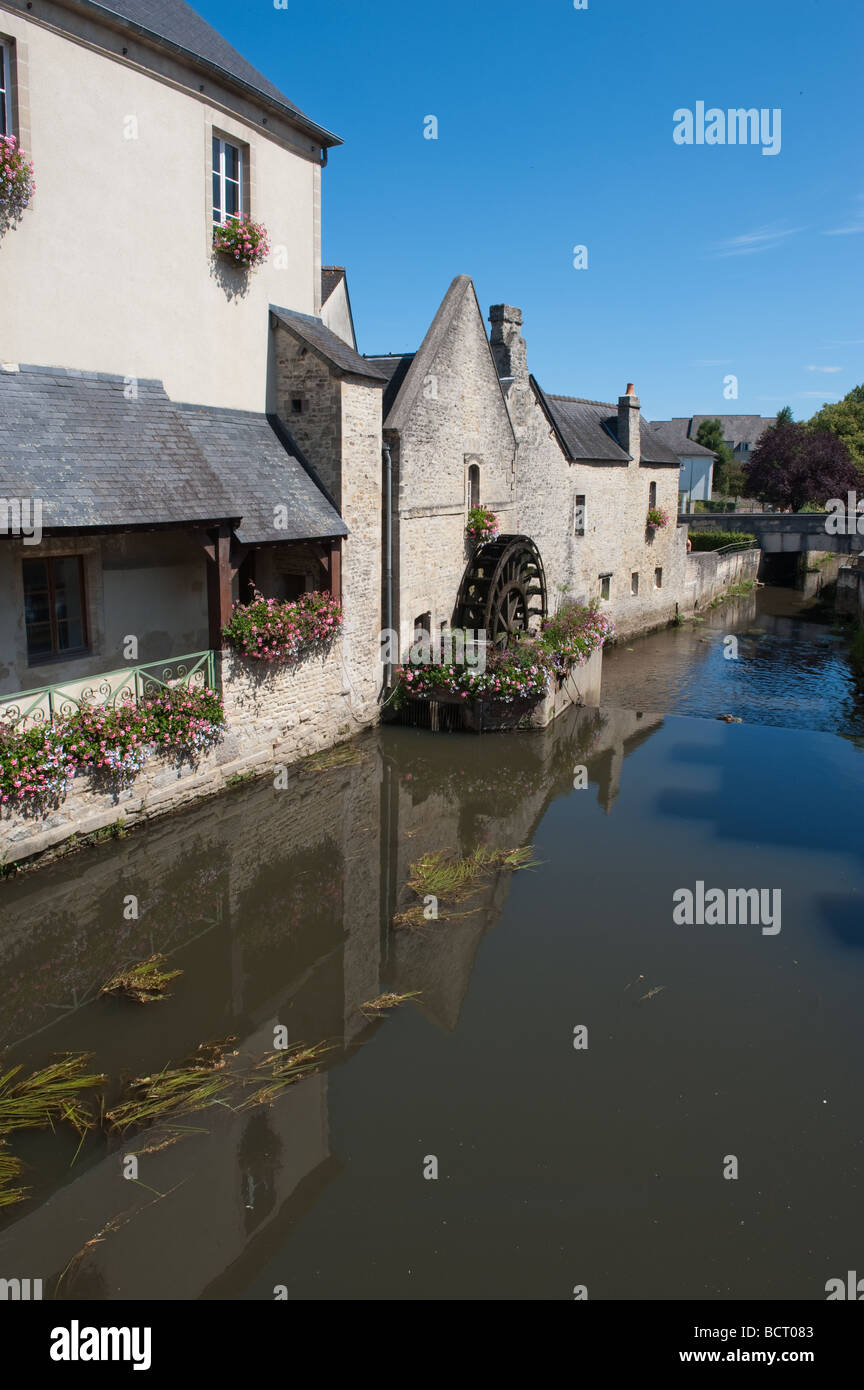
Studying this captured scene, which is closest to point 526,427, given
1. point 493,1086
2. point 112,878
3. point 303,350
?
point 303,350

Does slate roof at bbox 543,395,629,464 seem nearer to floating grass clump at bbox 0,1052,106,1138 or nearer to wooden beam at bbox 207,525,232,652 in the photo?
wooden beam at bbox 207,525,232,652

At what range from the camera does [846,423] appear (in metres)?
52.8

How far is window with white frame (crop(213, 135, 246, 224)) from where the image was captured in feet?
36.5

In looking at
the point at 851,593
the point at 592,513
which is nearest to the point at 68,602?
the point at 592,513

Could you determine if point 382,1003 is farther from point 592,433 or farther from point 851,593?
point 851,593

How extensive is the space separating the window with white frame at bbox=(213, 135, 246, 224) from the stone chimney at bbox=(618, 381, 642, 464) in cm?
1397

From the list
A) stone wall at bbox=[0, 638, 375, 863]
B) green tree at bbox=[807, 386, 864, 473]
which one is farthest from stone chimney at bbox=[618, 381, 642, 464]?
green tree at bbox=[807, 386, 864, 473]

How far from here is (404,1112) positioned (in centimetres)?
541

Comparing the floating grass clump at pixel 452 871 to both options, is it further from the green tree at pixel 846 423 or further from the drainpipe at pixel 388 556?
the green tree at pixel 846 423

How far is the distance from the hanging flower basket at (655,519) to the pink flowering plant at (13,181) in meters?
18.8

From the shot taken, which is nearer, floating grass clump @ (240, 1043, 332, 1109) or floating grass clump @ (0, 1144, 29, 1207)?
floating grass clump @ (0, 1144, 29, 1207)

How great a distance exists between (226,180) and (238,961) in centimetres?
927

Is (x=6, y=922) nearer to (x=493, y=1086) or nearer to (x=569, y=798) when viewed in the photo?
(x=493, y=1086)

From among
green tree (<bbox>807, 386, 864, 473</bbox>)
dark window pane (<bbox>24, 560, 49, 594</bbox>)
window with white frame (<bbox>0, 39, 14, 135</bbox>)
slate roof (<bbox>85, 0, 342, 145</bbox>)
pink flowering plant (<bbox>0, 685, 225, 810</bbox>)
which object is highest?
green tree (<bbox>807, 386, 864, 473</bbox>)
